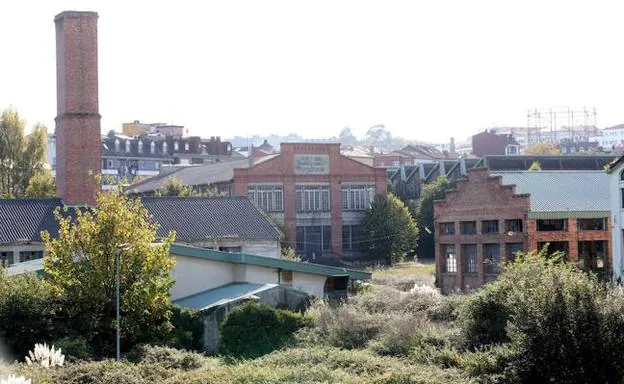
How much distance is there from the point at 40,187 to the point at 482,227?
29.1 metres

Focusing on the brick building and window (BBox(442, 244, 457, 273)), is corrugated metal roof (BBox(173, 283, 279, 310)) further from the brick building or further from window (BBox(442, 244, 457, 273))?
window (BBox(442, 244, 457, 273))

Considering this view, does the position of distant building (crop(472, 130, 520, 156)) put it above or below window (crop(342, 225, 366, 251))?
above

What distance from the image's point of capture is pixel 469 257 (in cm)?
6072

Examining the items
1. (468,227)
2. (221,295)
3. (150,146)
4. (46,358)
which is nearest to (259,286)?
(221,295)

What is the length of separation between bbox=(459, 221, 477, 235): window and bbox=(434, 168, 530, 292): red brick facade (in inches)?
5.4

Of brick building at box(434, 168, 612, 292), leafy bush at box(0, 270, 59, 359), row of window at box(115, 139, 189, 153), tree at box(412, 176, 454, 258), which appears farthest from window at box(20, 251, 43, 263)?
row of window at box(115, 139, 189, 153)

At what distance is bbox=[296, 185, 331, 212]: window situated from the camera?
8119 centimetres

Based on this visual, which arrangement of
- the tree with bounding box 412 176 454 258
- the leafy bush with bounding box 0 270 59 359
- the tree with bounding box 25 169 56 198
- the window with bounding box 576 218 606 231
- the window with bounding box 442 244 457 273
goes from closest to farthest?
the leafy bush with bounding box 0 270 59 359 → the window with bounding box 576 218 606 231 → the window with bounding box 442 244 457 273 → the tree with bounding box 25 169 56 198 → the tree with bounding box 412 176 454 258

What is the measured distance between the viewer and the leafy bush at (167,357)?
102 feet

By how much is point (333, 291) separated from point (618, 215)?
1804 cm

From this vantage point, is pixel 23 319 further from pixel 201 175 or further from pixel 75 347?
pixel 201 175

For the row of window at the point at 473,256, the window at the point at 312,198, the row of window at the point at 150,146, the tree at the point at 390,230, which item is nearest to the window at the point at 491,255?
the row of window at the point at 473,256

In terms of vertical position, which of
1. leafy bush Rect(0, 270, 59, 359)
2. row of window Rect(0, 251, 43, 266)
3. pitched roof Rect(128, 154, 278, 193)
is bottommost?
leafy bush Rect(0, 270, 59, 359)

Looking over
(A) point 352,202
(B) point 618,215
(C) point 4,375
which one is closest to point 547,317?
(C) point 4,375
